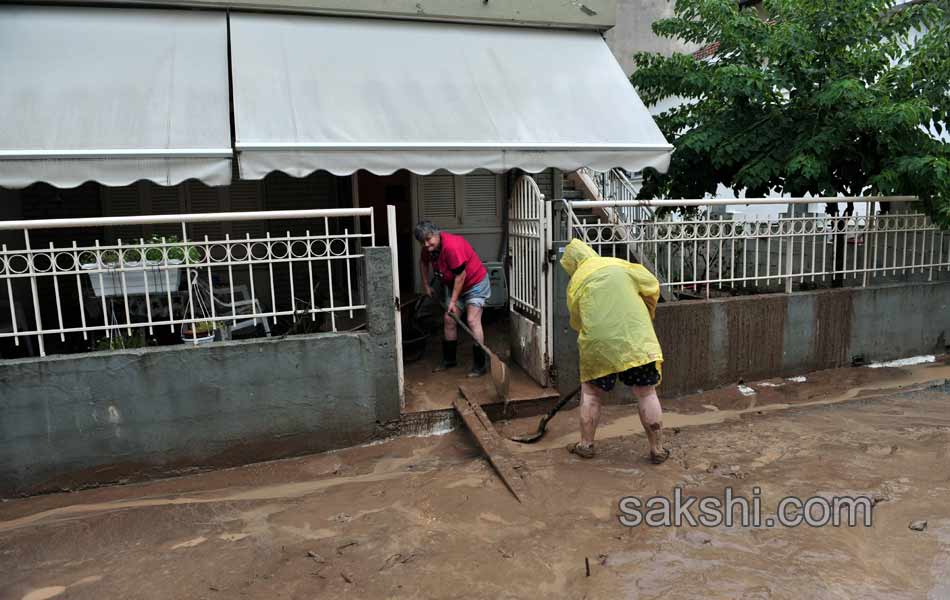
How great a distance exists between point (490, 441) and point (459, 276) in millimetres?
1621

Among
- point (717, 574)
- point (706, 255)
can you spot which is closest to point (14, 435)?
point (717, 574)

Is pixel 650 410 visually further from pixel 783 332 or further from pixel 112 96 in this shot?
pixel 112 96

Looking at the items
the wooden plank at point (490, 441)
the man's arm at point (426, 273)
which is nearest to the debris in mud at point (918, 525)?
the wooden plank at point (490, 441)

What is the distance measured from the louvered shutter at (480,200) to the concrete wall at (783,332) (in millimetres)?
3151

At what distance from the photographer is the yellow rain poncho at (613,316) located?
13.8ft

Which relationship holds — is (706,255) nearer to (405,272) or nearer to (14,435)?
(405,272)

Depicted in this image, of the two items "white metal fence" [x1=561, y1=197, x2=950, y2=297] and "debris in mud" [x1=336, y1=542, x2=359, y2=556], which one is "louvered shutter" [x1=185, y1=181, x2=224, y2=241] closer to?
"white metal fence" [x1=561, y1=197, x2=950, y2=297]

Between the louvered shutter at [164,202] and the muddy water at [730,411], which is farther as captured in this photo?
the louvered shutter at [164,202]

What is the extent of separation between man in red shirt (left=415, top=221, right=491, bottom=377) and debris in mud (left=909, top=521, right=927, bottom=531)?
130 inches

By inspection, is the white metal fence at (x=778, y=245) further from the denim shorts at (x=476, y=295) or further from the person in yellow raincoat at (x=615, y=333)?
the person in yellow raincoat at (x=615, y=333)

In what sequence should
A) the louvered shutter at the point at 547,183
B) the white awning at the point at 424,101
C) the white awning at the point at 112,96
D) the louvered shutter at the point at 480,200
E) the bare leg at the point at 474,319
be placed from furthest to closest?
the louvered shutter at the point at 480,200 < the louvered shutter at the point at 547,183 < the bare leg at the point at 474,319 < the white awning at the point at 424,101 < the white awning at the point at 112,96

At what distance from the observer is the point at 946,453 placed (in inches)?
174

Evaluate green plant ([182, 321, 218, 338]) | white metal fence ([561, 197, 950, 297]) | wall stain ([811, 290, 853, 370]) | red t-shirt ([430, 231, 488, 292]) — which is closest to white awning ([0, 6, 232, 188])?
green plant ([182, 321, 218, 338])

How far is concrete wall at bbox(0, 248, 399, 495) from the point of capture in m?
4.25
